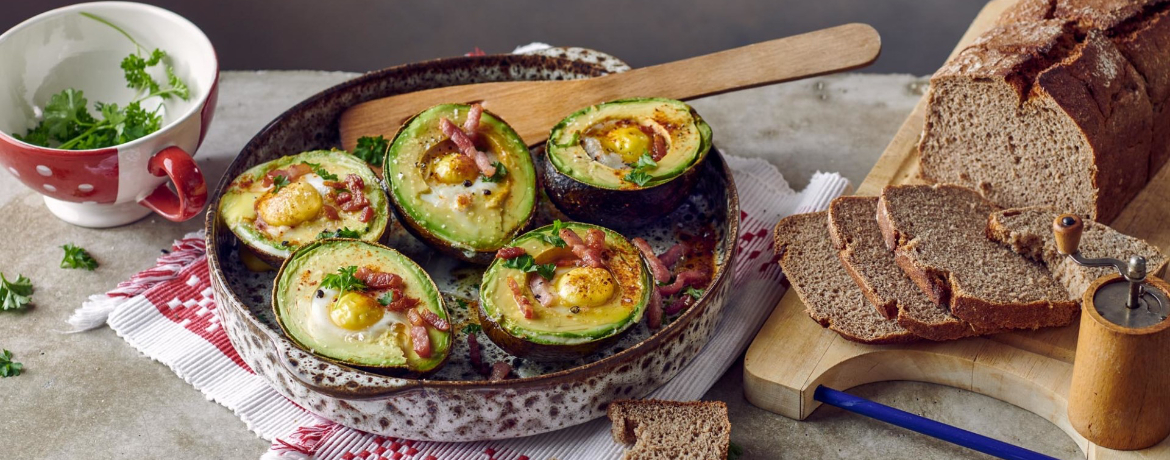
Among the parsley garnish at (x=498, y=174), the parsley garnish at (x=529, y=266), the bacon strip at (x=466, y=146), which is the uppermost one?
the bacon strip at (x=466, y=146)

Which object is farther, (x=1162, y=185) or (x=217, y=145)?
(x=217, y=145)

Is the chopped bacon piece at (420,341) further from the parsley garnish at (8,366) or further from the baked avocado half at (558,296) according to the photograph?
the parsley garnish at (8,366)

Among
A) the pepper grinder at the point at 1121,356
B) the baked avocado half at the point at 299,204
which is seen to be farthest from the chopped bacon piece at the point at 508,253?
the pepper grinder at the point at 1121,356

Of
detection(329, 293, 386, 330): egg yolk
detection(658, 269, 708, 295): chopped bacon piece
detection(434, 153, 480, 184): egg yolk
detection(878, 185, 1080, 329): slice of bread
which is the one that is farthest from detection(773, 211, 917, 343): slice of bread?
detection(329, 293, 386, 330): egg yolk

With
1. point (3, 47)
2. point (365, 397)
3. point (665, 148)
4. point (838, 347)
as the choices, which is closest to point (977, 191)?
point (838, 347)

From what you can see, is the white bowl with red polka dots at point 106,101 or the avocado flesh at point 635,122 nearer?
the avocado flesh at point 635,122

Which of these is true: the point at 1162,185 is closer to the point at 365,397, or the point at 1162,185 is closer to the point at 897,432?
the point at 897,432
